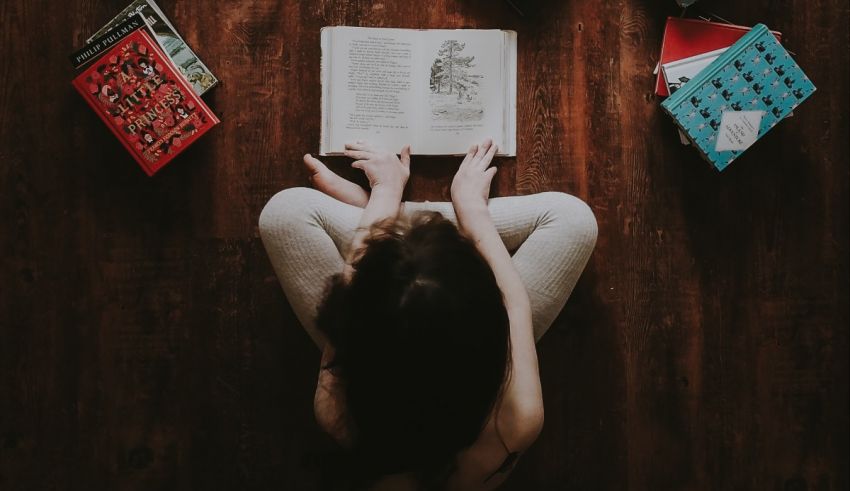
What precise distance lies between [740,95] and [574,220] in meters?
0.43

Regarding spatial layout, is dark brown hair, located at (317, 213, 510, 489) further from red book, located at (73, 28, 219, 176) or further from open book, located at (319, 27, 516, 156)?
red book, located at (73, 28, 219, 176)

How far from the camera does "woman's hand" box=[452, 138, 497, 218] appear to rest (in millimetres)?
1054

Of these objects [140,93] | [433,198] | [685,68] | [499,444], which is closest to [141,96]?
[140,93]

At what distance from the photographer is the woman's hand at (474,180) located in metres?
1.05

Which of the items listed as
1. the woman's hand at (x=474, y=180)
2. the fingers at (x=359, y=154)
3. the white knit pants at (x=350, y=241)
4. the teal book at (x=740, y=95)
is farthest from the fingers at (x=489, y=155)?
the teal book at (x=740, y=95)

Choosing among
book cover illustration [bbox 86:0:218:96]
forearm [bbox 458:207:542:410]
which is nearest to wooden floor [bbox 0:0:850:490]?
book cover illustration [bbox 86:0:218:96]

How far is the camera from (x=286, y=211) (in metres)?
0.98

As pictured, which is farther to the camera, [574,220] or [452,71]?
[452,71]

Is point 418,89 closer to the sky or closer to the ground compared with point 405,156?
closer to the sky

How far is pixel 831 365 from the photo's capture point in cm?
119

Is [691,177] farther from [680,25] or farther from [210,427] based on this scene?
[210,427]

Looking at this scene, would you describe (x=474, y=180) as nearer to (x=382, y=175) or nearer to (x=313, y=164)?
(x=382, y=175)

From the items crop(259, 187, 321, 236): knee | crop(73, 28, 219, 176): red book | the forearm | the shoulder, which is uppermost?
crop(73, 28, 219, 176): red book

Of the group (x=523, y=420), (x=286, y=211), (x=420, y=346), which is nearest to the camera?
(x=420, y=346)
